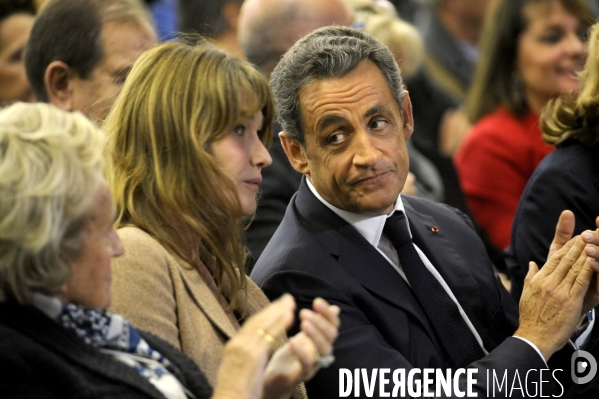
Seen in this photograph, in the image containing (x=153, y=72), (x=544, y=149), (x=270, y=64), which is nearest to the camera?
(x=153, y=72)

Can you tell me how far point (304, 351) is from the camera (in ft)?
6.34

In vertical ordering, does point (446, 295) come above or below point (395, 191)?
below

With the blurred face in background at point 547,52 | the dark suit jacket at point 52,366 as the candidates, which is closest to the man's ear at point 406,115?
the dark suit jacket at point 52,366

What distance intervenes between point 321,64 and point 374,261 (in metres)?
0.60

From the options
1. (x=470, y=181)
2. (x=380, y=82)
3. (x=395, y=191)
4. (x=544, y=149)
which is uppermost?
(x=380, y=82)

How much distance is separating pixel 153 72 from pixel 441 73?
4011 millimetres

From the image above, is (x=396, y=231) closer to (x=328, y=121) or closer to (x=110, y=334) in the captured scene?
(x=328, y=121)

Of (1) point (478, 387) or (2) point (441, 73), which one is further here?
(2) point (441, 73)

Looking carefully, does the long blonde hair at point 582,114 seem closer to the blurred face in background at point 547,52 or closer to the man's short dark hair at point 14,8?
the blurred face in background at point 547,52

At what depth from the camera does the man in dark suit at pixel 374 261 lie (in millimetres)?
2572

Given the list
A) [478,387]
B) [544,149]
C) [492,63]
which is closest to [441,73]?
[492,63]

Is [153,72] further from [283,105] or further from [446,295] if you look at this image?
[446,295]

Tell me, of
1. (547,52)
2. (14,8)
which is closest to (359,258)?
(14,8)

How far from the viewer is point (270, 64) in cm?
407
